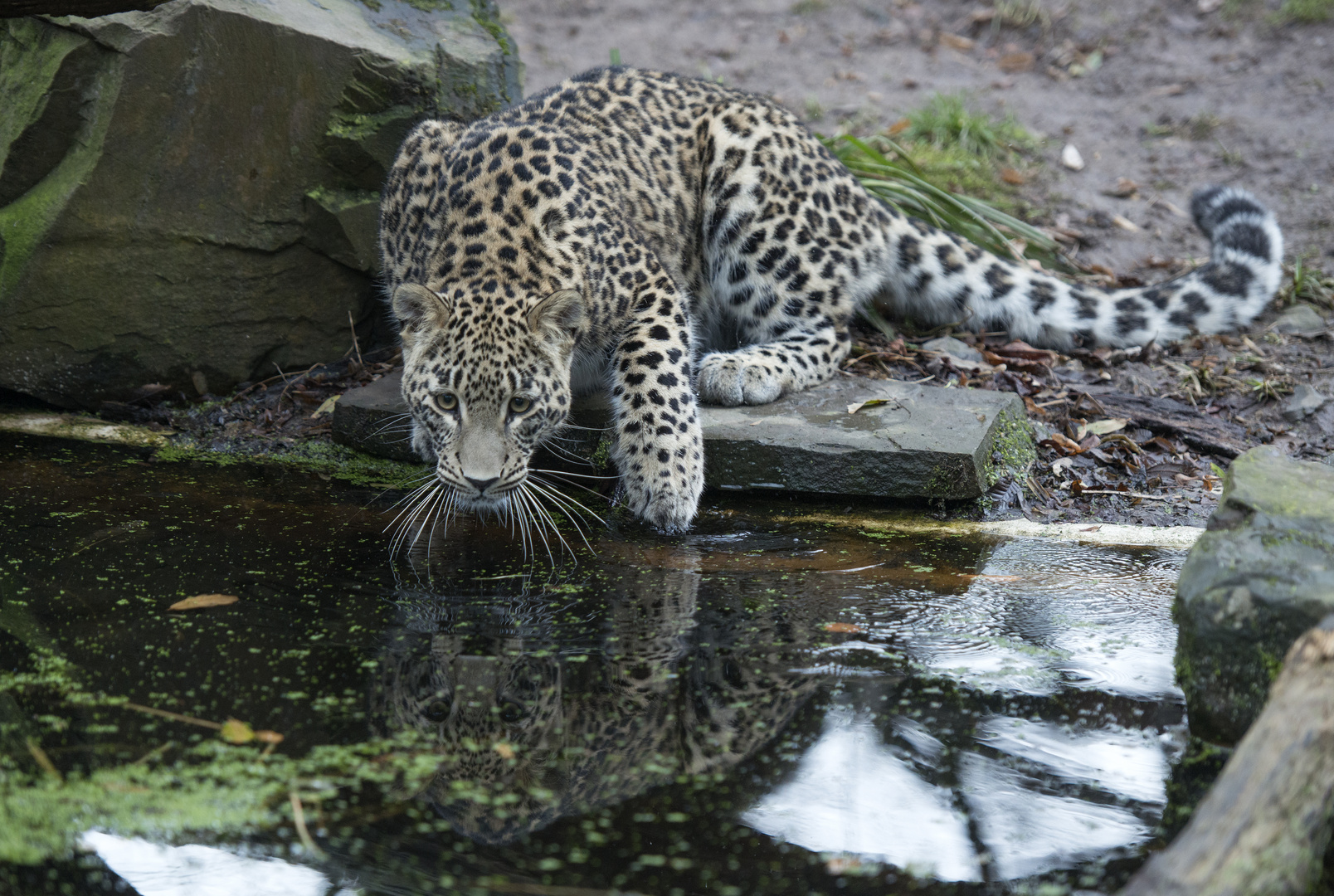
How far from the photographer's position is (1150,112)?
1130cm

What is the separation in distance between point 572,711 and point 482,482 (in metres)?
1.51

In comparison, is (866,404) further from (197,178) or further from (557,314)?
(197,178)

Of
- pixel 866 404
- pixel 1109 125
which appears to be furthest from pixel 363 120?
pixel 1109 125

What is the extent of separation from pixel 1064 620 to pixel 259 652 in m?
2.72

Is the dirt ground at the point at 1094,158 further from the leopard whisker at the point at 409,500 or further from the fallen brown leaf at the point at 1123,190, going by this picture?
the leopard whisker at the point at 409,500

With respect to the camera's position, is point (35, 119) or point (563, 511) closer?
point (563, 511)

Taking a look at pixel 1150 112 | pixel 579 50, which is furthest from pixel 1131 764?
pixel 579 50

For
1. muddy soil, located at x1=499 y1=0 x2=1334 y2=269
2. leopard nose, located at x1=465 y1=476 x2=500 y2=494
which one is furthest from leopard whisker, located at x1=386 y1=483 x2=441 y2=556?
muddy soil, located at x1=499 y1=0 x2=1334 y2=269

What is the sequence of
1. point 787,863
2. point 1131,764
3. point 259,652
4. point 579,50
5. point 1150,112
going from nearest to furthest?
1. point 787,863
2. point 1131,764
3. point 259,652
4. point 1150,112
5. point 579,50

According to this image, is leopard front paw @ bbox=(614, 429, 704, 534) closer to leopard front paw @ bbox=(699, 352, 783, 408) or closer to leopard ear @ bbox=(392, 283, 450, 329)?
leopard front paw @ bbox=(699, 352, 783, 408)

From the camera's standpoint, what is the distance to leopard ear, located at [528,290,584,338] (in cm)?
483

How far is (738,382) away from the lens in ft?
19.6

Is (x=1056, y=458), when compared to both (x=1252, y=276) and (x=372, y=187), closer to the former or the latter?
(x=1252, y=276)

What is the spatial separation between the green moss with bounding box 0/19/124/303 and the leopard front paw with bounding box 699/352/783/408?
3.44 m
